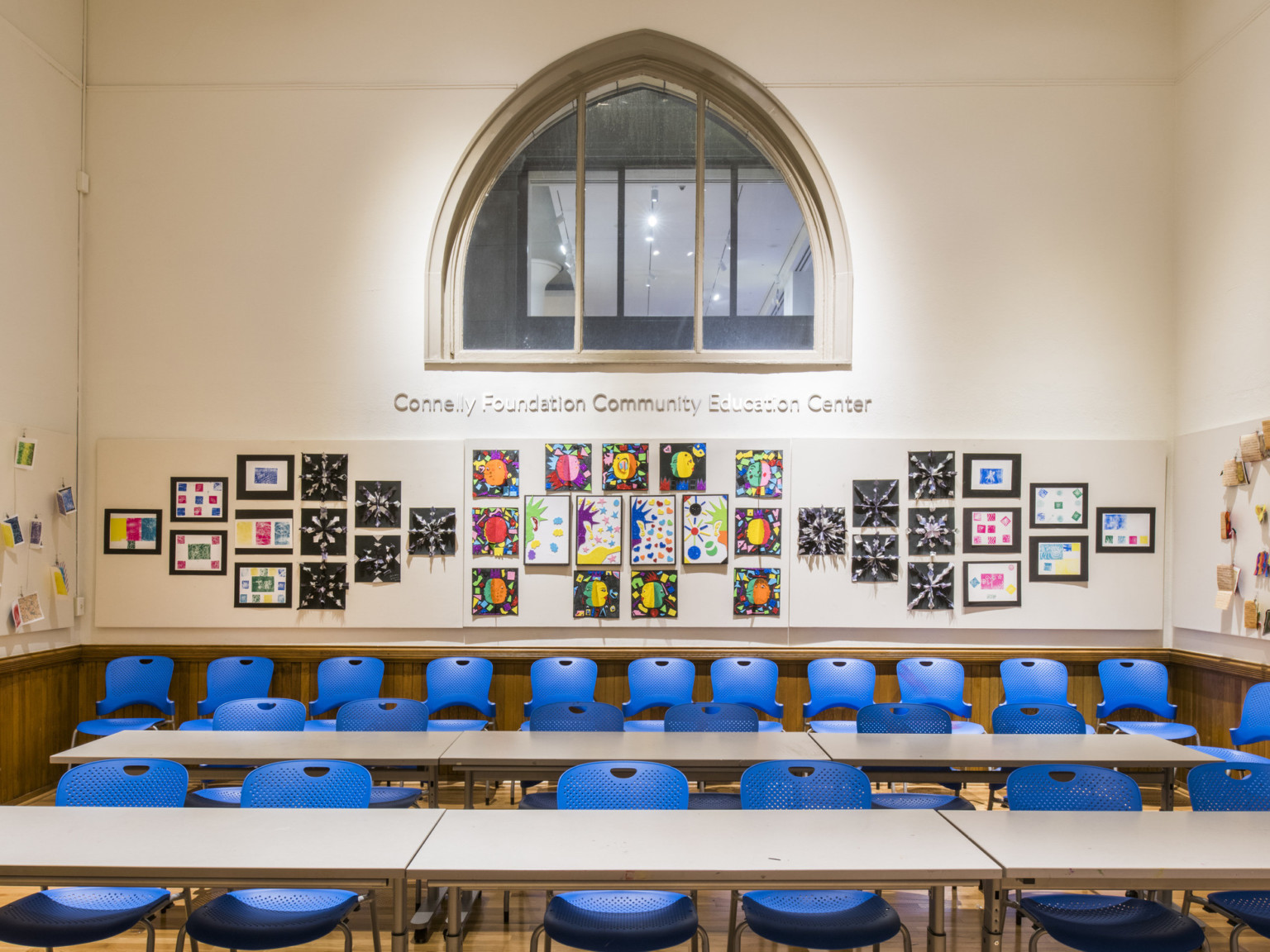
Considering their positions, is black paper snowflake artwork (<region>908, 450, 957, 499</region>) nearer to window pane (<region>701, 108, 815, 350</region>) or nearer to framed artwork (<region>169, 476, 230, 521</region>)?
window pane (<region>701, 108, 815, 350</region>)

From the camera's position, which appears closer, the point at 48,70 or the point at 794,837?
the point at 794,837

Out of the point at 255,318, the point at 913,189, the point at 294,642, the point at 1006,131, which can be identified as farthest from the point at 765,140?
the point at 294,642

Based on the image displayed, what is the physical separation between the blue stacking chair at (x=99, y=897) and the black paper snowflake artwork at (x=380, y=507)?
9.59 ft

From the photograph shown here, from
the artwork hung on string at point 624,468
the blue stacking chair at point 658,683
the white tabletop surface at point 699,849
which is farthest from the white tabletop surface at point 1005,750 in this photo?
the artwork hung on string at point 624,468

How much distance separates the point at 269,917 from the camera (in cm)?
297

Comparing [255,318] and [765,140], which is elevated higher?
[765,140]

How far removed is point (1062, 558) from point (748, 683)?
97.1 inches

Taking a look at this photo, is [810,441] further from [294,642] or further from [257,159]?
[257,159]

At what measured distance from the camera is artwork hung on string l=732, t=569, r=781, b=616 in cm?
616

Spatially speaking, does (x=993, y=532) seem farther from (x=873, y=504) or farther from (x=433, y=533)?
(x=433, y=533)

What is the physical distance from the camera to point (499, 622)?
6180 millimetres

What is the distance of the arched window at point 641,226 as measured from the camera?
6.39m

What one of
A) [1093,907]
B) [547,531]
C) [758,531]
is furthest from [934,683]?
[547,531]

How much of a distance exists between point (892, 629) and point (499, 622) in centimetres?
278
